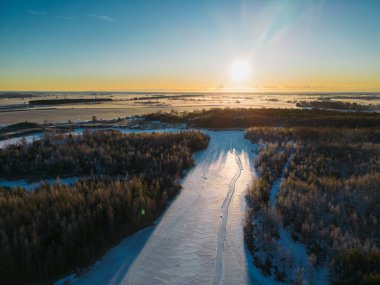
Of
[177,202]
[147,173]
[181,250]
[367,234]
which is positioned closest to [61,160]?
[147,173]

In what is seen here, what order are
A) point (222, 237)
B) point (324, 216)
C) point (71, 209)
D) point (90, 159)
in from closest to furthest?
point (222, 237) < point (71, 209) < point (324, 216) < point (90, 159)

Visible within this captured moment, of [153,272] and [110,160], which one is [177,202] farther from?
[110,160]

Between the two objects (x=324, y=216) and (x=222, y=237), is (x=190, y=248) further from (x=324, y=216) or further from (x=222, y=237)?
(x=324, y=216)

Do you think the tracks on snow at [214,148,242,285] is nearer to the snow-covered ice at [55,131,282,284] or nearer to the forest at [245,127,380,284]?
the snow-covered ice at [55,131,282,284]

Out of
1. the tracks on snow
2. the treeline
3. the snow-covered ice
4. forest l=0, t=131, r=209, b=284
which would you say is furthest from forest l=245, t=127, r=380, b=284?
the treeline

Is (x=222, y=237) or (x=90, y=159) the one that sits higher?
(x=90, y=159)

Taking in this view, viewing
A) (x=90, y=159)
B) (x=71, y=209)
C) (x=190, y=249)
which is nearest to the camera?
(x=190, y=249)

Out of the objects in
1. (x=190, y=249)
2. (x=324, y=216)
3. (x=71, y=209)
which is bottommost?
(x=190, y=249)

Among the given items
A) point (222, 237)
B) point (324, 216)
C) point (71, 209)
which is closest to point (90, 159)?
point (71, 209)
